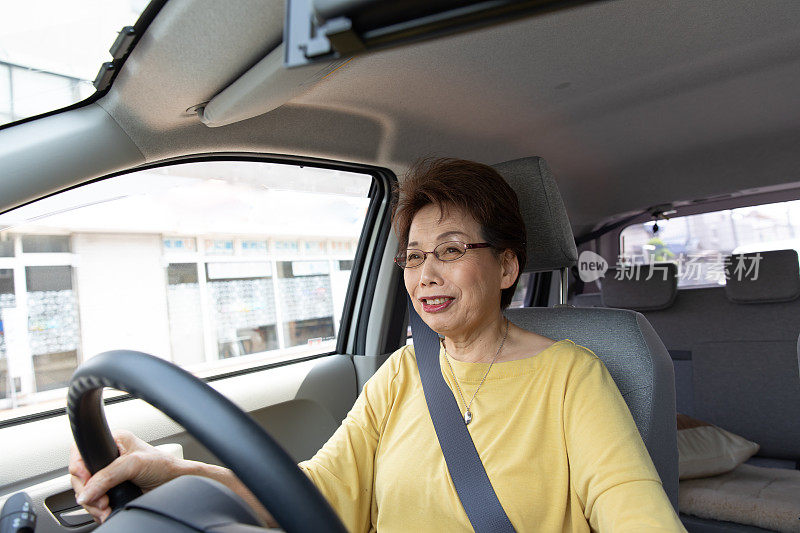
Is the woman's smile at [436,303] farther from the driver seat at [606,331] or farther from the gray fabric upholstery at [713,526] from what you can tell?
the gray fabric upholstery at [713,526]

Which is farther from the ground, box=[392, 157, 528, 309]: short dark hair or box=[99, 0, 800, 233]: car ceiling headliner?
box=[99, 0, 800, 233]: car ceiling headliner

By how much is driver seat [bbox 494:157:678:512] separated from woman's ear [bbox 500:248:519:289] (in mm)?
128

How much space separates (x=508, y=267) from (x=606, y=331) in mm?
322

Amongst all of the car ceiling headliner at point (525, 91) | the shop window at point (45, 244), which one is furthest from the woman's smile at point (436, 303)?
the shop window at point (45, 244)

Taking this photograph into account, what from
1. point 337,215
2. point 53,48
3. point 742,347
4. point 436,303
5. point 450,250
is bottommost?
point 742,347

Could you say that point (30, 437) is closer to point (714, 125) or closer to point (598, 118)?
point (598, 118)

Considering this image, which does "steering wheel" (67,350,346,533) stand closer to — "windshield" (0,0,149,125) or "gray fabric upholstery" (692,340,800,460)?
"windshield" (0,0,149,125)

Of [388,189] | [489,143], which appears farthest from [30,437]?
[489,143]

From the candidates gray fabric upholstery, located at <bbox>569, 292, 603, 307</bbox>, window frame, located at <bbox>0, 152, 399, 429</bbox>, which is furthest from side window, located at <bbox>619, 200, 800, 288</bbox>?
window frame, located at <bbox>0, 152, 399, 429</bbox>

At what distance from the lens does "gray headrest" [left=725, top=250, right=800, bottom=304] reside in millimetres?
2807

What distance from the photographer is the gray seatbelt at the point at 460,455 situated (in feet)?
4.15

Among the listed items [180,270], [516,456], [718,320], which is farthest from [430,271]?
[718,320]

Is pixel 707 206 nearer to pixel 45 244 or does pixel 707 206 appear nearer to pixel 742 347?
pixel 742 347

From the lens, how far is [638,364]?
1519mm
